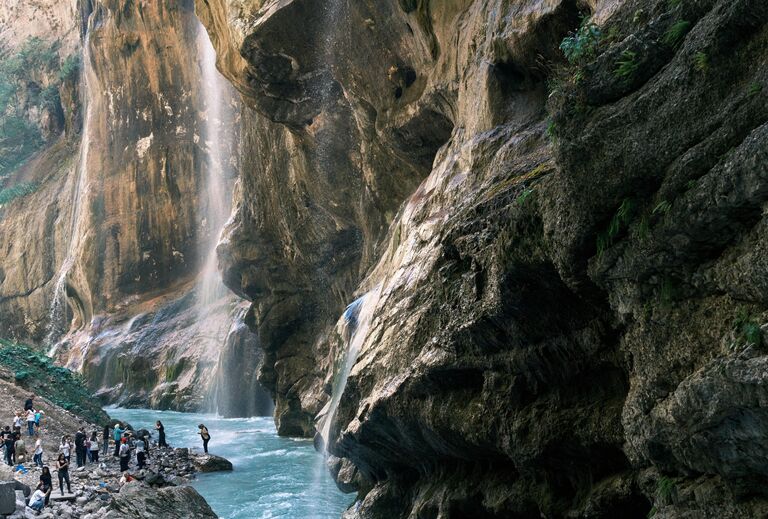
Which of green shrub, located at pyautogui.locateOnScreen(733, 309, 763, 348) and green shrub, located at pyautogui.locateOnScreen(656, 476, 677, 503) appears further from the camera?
green shrub, located at pyautogui.locateOnScreen(656, 476, 677, 503)

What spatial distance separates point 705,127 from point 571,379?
11.4ft

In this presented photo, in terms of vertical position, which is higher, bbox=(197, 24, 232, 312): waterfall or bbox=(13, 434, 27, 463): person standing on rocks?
bbox=(197, 24, 232, 312): waterfall

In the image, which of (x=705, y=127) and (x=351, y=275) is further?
(x=351, y=275)

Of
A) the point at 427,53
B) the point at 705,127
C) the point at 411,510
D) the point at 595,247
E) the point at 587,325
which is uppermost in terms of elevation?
the point at 427,53

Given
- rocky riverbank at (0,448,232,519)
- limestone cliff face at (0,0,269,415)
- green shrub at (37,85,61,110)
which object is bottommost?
rocky riverbank at (0,448,232,519)

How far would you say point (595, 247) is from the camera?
6.69 m

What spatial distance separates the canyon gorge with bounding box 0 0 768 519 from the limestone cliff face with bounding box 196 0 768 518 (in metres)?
0.03

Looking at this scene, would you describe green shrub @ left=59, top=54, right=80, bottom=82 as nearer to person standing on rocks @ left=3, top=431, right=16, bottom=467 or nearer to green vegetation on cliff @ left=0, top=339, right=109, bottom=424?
green vegetation on cliff @ left=0, top=339, right=109, bottom=424

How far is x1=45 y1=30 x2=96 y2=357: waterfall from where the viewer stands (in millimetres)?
52656

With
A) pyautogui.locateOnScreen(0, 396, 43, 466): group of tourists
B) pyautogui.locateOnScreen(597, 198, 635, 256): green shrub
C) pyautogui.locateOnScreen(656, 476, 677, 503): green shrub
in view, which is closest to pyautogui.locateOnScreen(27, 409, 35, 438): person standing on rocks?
pyautogui.locateOnScreen(0, 396, 43, 466): group of tourists

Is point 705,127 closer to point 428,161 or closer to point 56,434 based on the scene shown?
point 428,161

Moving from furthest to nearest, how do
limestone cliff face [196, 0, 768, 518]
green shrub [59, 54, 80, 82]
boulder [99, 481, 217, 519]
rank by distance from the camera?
1. green shrub [59, 54, 80, 82]
2. boulder [99, 481, 217, 519]
3. limestone cliff face [196, 0, 768, 518]

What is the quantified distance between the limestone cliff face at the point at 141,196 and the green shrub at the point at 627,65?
39.3 metres

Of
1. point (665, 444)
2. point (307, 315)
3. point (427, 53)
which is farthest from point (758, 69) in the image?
point (307, 315)
